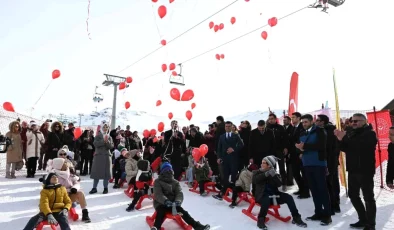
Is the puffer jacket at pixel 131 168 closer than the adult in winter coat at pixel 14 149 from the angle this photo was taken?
Yes

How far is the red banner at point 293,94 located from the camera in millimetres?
9870

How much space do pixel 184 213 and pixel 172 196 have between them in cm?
A: 45

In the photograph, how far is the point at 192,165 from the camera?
30.0 ft

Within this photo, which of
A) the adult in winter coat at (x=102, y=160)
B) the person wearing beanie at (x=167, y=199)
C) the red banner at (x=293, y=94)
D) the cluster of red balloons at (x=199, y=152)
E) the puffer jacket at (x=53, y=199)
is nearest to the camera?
the puffer jacket at (x=53, y=199)

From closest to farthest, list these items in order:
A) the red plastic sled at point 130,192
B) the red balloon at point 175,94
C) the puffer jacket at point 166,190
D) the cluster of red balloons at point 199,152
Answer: the puffer jacket at point 166,190
the red plastic sled at point 130,192
the cluster of red balloons at point 199,152
the red balloon at point 175,94

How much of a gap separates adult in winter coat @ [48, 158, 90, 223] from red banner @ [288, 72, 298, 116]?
22.2ft

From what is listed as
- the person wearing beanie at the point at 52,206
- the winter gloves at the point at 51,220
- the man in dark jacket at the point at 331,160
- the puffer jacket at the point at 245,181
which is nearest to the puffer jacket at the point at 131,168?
the puffer jacket at the point at 245,181

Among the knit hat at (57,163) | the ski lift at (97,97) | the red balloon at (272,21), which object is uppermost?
the ski lift at (97,97)

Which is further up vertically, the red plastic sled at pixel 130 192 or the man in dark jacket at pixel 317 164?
the man in dark jacket at pixel 317 164

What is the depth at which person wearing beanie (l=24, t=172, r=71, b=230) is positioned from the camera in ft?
14.5

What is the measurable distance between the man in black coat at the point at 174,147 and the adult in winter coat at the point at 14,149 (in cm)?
447

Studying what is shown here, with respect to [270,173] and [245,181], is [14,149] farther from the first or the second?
[270,173]

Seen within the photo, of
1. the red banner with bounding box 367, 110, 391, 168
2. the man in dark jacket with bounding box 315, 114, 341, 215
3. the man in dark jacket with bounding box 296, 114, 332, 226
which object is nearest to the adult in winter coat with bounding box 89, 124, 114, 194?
the man in dark jacket with bounding box 296, 114, 332, 226

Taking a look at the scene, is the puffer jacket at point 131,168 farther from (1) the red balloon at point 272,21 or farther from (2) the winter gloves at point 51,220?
(1) the red balloon at point 272,21
